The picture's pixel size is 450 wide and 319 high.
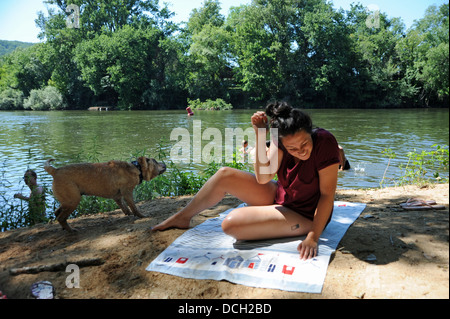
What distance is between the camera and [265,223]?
9.92ft

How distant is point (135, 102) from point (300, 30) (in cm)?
2513

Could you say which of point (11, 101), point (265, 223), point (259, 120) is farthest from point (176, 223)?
point (11, 101)

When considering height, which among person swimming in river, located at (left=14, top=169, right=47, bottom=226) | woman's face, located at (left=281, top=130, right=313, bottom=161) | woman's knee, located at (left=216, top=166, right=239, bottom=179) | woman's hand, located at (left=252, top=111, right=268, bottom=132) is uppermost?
woman's hand, located at (left=252, top=111, right=268, bottom=132)

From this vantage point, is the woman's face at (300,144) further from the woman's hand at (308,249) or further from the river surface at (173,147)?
the river surface at (173,147)

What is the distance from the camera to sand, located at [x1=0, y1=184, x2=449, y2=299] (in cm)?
237

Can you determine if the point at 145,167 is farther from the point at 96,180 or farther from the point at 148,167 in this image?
the point at 96,180

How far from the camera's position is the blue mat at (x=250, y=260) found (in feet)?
8.29

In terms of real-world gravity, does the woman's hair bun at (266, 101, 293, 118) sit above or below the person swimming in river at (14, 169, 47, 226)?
above

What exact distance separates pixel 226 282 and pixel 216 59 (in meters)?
48.7

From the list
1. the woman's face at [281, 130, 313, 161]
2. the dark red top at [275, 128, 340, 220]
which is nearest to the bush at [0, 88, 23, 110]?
the dark red top at [275, 128, 340, 220]

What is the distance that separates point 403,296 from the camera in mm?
2197

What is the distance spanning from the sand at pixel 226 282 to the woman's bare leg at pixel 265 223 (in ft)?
1.33

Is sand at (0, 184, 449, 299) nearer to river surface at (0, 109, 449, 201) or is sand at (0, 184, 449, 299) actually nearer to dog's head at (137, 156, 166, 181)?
dog's head at (137, 156, 166, 181)

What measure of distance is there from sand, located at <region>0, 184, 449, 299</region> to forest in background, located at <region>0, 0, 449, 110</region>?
32846mm
